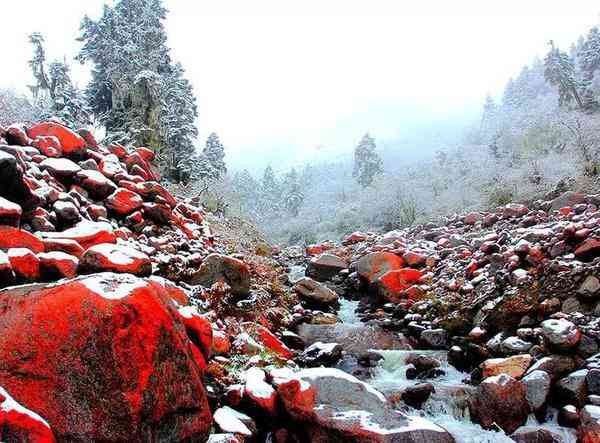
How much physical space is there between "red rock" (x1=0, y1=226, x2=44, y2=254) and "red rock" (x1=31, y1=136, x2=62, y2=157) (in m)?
4.34

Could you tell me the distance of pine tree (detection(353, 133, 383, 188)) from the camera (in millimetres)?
60938

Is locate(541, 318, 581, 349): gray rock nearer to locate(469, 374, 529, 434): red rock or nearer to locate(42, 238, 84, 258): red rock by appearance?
locate(469, 374, 529, 434): red rock

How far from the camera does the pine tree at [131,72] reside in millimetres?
20562

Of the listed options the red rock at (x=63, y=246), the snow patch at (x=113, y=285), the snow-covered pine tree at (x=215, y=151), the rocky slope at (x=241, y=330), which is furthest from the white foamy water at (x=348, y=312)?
the snow-covered pine tree at (x=215, y=151)

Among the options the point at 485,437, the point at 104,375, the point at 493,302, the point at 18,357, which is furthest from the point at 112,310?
the point at 493,302

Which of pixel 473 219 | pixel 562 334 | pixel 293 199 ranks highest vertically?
pixel 562 334

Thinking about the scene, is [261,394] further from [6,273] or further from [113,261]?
[6,273]

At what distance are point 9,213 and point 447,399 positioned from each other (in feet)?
21.4

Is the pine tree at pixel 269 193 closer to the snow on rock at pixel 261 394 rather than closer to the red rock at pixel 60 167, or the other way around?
the red rock at pixel 60 167

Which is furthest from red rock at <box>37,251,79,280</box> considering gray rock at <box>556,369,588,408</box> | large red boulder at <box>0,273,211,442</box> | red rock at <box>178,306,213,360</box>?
gray rock at <box>556,369,588,408</box>

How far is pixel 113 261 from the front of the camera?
544 cm

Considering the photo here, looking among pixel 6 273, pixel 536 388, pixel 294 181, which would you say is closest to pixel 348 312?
pixel 536 388

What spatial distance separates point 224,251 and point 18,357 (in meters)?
8.71

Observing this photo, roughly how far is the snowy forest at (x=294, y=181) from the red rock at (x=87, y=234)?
10804 mm
